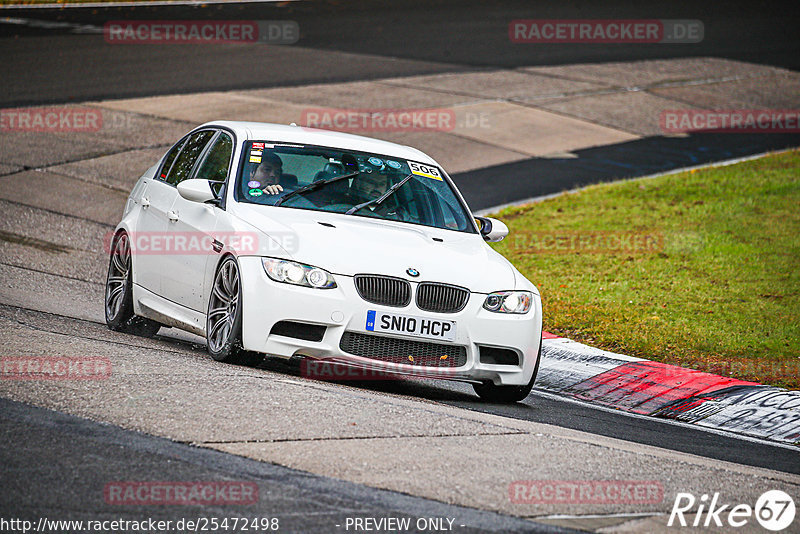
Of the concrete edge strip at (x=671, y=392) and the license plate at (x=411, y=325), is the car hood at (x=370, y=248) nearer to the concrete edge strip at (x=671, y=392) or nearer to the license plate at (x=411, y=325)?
the license plate at (x=411, y=325)

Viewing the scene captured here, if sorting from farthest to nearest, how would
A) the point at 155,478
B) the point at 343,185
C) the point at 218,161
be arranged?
the point at 218,161
the point at 343,185
the point at 155,478

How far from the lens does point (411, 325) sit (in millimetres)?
7375

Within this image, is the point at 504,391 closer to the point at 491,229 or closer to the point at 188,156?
the point at 491,229

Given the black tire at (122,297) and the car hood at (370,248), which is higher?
the car hood at (370,248)

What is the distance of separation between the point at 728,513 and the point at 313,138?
4.57 meters

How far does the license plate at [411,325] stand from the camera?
7.33 meters

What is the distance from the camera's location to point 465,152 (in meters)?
19.3

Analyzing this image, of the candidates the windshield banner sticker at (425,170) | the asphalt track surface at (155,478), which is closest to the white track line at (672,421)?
the windshield banner sticker at (425,170)

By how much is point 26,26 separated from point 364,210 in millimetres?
22067

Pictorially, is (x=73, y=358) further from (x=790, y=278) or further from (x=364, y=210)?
(x=790, y=278)

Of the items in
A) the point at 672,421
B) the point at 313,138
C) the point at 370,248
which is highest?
the point at 313,138

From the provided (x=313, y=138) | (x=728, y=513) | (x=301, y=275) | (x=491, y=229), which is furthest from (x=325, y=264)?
(x=728, y=513)

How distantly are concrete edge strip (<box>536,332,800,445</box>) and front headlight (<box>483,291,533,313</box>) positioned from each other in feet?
4.15

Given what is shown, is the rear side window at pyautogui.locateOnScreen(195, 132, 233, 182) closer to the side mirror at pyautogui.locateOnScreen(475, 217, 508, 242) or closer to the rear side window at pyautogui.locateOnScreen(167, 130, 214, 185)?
the rear side window at pyautogui.locateOnScreen(167, 130, 214, 185)
